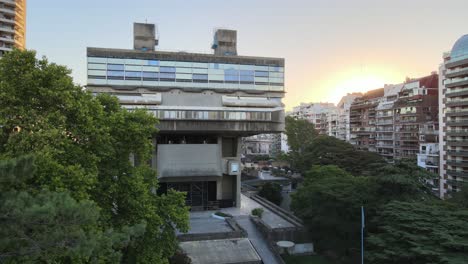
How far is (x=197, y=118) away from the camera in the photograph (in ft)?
98.0

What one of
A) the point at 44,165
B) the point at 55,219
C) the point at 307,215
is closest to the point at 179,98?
the point at 307,215

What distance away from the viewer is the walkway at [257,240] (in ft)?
78.2

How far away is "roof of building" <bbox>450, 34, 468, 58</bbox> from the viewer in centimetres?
4606

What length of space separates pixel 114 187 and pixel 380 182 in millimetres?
16348

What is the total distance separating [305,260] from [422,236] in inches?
451

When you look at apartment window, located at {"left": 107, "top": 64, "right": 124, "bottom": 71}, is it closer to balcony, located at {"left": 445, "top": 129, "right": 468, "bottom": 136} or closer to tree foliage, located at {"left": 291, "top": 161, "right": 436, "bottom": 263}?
tree foliage, located at {"left": 291, "top": 161, "right": 436, "bottom": 263}

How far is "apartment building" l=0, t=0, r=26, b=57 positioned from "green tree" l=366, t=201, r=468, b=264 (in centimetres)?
5823

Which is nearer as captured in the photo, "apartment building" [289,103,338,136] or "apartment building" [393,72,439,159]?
"apartment building" [393,72,439,159]

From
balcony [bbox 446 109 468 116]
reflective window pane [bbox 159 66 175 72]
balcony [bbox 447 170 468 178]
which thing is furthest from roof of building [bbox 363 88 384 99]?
reflective window pane [bbox 159 66 175 72]

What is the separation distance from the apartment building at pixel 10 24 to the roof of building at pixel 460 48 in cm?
6577

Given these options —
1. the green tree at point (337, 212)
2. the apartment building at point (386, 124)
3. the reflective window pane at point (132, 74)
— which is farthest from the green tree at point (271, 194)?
the apartment building at point (386, 124)

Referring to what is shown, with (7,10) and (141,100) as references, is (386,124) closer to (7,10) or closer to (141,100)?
(141,100)

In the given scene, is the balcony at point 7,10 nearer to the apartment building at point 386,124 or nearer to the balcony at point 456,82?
the balcony at point 456,82

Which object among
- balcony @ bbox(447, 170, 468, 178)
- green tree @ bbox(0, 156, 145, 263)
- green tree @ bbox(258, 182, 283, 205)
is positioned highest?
green tree @ bbox(0, 156, 145, 263)
